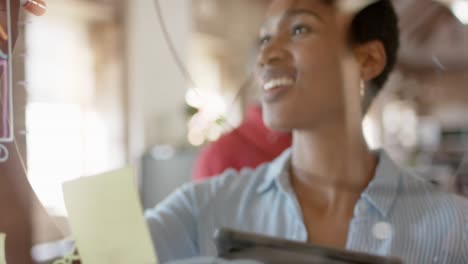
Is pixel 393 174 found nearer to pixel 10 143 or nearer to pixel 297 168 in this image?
pixel 297 168

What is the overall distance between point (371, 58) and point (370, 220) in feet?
0.31

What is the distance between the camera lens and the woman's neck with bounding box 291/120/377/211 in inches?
12.5

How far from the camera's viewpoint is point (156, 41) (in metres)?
0.32

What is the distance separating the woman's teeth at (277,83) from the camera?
29 cm

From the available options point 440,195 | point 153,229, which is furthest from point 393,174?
point 153,229

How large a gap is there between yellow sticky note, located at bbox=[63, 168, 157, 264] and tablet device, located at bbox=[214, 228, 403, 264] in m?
0.04

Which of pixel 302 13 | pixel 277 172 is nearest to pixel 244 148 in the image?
pixel 277 172

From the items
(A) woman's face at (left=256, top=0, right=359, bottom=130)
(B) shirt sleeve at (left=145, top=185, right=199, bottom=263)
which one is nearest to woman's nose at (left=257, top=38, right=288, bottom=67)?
(A) woman's face at (left=256, top=0, right=359, bottom=130)

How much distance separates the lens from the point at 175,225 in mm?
387

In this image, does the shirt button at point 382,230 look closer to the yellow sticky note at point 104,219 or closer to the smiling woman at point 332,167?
the smiling woman at point 332,167

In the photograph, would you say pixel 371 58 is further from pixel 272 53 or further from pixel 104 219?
pixel 104 219

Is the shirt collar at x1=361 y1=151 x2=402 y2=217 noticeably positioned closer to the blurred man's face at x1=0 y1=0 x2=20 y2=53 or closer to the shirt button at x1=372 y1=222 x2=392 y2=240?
the shirt button at x1=372 y1=222 x2=392 y2=240

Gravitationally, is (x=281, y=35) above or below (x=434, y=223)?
above

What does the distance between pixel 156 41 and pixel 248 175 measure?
140 mm
